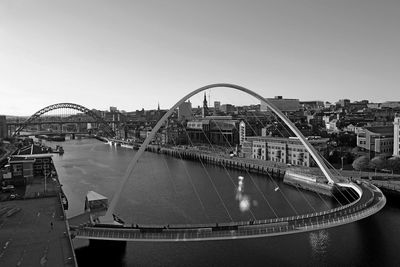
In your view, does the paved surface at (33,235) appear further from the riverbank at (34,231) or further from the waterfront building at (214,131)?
the waterfront building at (214,131)

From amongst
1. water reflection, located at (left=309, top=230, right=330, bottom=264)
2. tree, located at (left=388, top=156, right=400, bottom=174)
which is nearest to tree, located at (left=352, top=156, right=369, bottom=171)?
tree, located at (left=388, top=156, right=400, bottom=174)

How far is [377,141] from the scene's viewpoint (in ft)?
111

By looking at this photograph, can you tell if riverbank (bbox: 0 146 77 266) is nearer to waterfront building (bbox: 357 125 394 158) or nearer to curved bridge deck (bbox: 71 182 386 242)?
curved bridge deck (bbox: 71 182 386 242)

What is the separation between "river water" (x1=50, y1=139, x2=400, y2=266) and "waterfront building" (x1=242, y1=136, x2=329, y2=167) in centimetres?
480

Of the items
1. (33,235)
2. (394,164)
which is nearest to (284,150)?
(394,164)

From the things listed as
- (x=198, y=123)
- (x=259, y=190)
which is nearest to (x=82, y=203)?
(x=259, y=190)

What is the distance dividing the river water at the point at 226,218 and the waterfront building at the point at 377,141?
40.9ft

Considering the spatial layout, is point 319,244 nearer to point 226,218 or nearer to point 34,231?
point 226,218

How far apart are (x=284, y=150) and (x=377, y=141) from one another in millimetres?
9207

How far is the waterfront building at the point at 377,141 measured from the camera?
33.8 meters

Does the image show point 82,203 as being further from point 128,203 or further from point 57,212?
point 57,212

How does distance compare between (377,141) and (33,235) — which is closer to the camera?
(33,235)

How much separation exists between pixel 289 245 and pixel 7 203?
598 inches

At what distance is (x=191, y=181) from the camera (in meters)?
30.6
